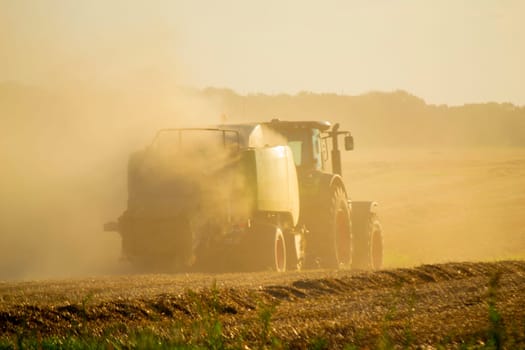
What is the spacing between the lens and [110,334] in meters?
7.46

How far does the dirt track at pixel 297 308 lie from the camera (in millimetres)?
6584

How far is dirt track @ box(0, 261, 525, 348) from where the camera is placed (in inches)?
259

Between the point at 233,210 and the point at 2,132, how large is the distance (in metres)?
14.4

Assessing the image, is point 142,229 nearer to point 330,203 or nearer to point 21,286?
point 21,286

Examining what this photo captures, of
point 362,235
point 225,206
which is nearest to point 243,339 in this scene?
point 225,206

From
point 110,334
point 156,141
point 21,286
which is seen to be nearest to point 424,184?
point 156,141

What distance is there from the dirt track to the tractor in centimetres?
194

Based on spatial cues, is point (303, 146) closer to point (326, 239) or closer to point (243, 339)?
point (326, 239)

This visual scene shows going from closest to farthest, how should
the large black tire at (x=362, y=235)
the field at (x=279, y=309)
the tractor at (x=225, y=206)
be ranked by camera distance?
the field at (x=279, y=309) → the tractor at (x=225, y=206) → the large black tire at (x=362, y=235)

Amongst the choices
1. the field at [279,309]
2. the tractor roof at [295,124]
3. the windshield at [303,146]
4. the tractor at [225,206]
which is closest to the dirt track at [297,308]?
the field at [279,309]

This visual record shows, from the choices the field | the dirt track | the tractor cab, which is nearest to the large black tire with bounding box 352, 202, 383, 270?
the tractor cab

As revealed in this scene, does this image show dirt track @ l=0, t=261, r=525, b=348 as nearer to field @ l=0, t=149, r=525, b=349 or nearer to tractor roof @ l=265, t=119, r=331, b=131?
field @ l=0, t=149, r=525, b=349

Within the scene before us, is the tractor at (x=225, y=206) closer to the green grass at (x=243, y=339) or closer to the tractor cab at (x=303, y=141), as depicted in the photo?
the tractor cab at (x=303, y=141)

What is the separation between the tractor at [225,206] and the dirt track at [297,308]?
194 centimetres
